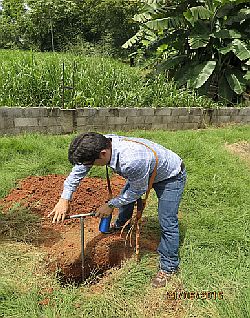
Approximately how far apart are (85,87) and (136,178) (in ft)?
16.7

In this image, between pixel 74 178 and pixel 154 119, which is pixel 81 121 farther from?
pixel 74 178

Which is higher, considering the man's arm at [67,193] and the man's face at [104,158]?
the man's face at [104,158]

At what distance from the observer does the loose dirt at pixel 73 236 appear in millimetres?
3131

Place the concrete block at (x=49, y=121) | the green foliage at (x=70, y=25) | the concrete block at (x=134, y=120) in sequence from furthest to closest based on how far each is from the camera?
the green foliage at (x=70, y=25)
the concrete block at (x=134, y=120)
the concrete block at (x=49, y=121)

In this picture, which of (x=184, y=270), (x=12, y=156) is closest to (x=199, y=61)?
(x=12, y=156)

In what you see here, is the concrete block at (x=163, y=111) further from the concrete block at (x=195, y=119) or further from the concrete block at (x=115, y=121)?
the concrete block at (x=115, y=121)

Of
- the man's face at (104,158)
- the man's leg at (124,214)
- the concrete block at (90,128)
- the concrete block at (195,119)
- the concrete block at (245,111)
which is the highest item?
the man's face at (104,158)

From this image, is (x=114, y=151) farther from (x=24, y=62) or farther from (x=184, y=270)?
(x=24, y=62)

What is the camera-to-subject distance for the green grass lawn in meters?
2.57

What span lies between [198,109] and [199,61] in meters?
2.07

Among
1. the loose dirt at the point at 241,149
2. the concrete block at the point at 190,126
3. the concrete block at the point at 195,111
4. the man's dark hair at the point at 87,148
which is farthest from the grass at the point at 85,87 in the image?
the man's dark hair at the point at 87,148

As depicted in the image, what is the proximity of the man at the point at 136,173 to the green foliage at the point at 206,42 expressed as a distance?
Answer: 5824mm

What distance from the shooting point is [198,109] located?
7.68 meters

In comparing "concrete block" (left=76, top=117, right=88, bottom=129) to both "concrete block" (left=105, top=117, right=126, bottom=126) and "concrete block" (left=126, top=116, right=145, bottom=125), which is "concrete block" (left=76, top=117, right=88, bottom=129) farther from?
"concrete block" (left=126, top=116, right=145, bottom=125)
